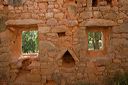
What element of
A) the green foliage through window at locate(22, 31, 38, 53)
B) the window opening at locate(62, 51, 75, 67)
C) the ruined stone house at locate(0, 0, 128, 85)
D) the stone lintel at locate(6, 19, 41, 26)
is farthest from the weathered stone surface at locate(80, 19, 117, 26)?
the green foliage through window at locate(22, 31, 38, 53)

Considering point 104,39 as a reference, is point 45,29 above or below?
above

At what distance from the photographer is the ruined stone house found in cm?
503

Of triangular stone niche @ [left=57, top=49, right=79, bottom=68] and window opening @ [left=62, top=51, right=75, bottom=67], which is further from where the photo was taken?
window opening @ [left=62, top=51, right=75, bottom=67]

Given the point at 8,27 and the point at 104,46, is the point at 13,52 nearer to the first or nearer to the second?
the point at 8,27

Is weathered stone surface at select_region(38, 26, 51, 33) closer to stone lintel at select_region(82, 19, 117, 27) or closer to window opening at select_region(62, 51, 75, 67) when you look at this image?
window opening at select_region(62, 51, 75, 67)

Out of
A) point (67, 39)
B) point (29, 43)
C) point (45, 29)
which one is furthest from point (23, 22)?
point (29, 43)

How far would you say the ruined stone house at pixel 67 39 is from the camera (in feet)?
16.5

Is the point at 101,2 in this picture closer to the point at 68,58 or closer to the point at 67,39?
the point at 67,39

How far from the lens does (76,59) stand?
509cm

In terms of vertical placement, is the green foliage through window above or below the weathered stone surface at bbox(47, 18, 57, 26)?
below

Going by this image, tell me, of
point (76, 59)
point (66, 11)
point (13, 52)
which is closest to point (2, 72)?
point (13, 52)

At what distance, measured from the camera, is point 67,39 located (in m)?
5.12

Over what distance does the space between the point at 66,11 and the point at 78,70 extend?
1522mm

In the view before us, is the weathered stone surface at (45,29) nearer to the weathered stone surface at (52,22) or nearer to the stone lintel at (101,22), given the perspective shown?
the weathered stone surface at (52,22)
